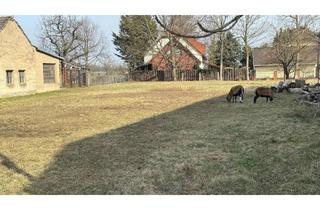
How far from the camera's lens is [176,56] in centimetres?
5384

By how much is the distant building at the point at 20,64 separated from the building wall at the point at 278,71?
1162 inches

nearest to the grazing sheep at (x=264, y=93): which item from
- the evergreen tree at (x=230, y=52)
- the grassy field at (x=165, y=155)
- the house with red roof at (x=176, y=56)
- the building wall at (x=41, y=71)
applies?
the grassy field at (x=165, y=155)

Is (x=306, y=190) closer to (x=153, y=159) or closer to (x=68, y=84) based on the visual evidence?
(x=153, y=159)

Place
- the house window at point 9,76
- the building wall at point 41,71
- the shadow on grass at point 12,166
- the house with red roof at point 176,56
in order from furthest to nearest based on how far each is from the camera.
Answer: the house with red roof at point 176,56 → the building wall at point 41,71 → the house window at point 9,76 → the shadow on grass at point 12,166

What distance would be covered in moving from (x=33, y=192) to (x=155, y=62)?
5035 centimetres

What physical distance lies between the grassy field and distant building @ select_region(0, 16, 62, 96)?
17.1 m

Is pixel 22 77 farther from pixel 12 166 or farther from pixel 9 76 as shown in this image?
pixel 12 166

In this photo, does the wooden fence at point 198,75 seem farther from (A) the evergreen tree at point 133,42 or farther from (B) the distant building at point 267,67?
(B) the distant building at point 267,67

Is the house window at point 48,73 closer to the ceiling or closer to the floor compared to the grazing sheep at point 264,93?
closer to the ceiling

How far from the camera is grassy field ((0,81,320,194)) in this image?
586 centimetres

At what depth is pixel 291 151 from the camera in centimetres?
775

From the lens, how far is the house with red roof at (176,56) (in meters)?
53.2

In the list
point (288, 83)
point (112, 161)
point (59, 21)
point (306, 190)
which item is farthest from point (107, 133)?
point (59, 21)

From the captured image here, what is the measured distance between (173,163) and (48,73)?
31.6 meters
